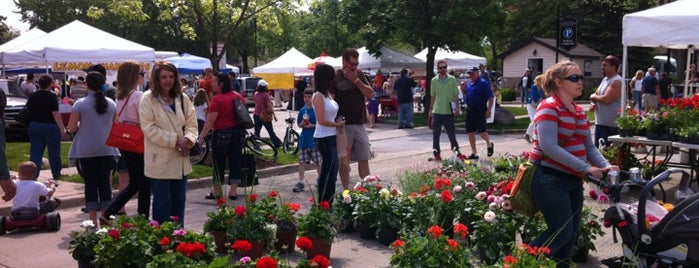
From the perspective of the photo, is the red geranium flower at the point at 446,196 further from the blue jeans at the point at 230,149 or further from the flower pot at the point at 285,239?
the blue jeans at the point at 230,149

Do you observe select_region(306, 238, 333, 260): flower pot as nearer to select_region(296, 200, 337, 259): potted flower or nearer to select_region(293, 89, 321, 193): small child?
select_region(296, 200, 337, 259): potted flower

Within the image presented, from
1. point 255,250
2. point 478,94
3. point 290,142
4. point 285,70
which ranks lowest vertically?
point 255,250

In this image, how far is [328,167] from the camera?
781 cm

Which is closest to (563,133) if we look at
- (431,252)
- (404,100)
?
(431,252)

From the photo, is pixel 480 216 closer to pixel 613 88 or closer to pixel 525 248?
pixel 525 248

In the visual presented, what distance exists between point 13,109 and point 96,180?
1395 centimetres

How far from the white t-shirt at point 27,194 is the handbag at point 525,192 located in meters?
5.33

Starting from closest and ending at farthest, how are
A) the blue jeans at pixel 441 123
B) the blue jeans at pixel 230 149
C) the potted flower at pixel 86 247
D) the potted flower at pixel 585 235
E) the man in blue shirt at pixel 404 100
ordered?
the potted flower at pixel 86 247 < the potted flower at pixel 585 235 < the blue jeans at pixel 230 149 < the blue jeans at pixel 441 123 < the man in blue shirt at pixel 404 100

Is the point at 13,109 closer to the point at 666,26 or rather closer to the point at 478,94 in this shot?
the point at 478,94

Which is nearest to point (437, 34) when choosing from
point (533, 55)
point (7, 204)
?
point (7, 204)

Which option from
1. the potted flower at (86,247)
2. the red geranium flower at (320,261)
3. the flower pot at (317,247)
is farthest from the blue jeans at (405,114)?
the red geranium flower at (320,261)

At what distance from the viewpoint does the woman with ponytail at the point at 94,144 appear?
7555 mm

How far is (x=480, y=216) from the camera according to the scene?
639 centimetres

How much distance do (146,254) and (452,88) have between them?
851 centimetres
